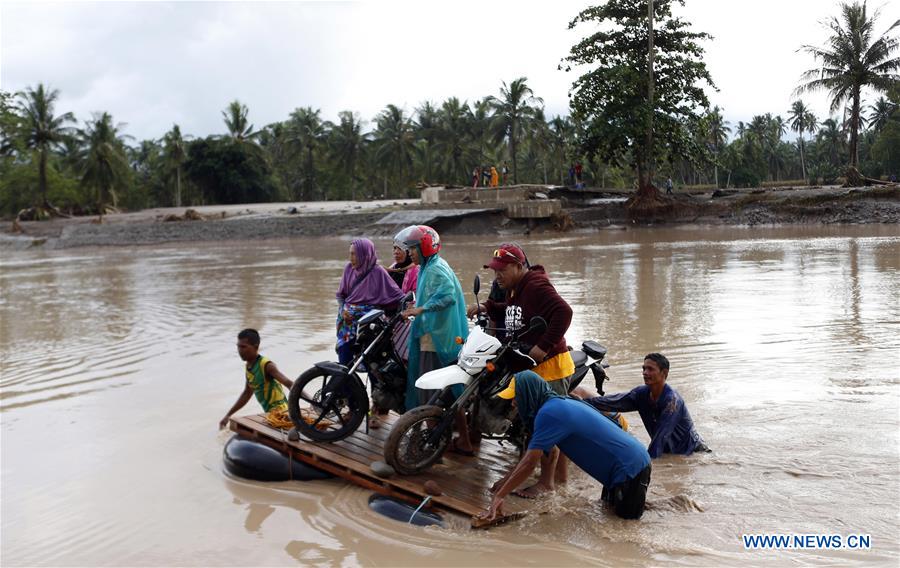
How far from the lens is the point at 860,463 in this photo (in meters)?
4.98

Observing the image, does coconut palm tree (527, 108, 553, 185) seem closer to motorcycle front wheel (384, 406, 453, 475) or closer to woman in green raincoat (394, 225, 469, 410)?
woman in green raincoat (394, 225, 469, 410)

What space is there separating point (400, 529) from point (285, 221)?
108ft

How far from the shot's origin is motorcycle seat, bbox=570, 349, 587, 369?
18.3 ft

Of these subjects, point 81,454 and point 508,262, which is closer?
point 508,262

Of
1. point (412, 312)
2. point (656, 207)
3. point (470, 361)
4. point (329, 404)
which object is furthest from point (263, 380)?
point (656, 207)

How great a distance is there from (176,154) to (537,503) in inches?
2111

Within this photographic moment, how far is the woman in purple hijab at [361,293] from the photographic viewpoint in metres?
5.96

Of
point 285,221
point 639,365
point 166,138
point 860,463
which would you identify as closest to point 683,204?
point 285,221

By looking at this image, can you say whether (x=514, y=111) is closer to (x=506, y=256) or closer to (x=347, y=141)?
(x=347, y=141)

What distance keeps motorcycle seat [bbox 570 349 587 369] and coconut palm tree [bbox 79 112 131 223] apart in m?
44.6

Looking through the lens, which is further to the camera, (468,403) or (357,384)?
(357,384)

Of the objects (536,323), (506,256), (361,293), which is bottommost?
(536,323)

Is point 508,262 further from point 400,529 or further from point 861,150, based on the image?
point 861,150

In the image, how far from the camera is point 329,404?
552 centimetres
